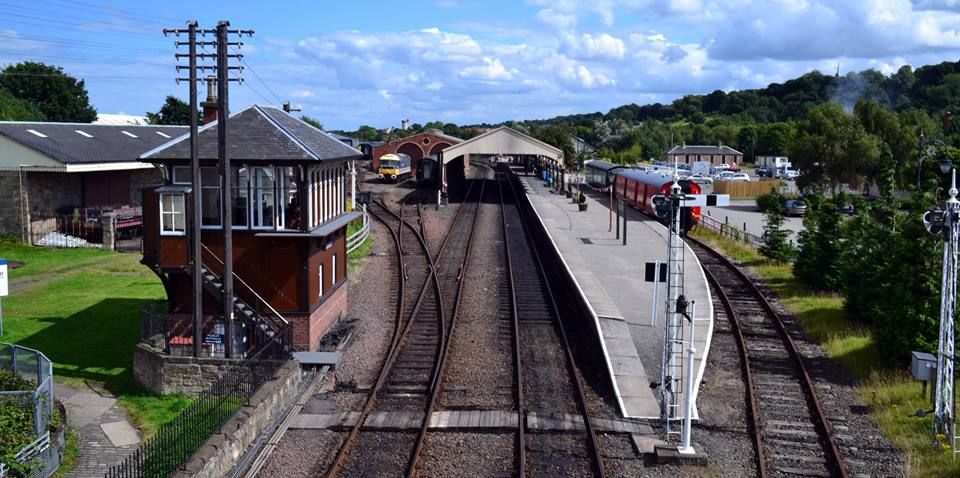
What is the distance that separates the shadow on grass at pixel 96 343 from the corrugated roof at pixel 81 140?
13.7 metres

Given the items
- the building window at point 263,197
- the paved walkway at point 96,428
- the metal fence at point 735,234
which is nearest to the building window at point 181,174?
the building window at point 263,197

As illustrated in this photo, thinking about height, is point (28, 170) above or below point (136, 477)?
above

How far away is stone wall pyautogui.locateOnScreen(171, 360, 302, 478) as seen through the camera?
11.6 metres

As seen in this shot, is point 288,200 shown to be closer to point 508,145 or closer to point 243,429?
point 243,429

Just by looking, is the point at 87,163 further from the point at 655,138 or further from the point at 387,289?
the point at 655,138

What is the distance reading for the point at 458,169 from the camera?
279 feet

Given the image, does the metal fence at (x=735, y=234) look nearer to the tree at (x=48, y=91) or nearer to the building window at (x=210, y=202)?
the building window at (x=210, y=202)

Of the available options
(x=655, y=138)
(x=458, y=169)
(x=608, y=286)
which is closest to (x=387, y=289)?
(x=608, y=286)

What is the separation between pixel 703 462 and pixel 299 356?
8.16 metres

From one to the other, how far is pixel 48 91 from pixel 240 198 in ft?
280

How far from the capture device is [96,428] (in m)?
15.7

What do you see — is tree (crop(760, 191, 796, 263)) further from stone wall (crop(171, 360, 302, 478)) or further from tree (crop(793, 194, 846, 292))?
stone wall (crop(171, 360, 302, 478))

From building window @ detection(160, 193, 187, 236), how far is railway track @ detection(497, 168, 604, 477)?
741cm

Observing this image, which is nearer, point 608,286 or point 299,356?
point 299,356
